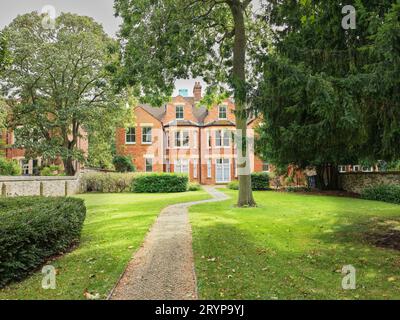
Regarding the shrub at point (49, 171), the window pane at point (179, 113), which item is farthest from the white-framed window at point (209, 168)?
the shrub at point (49, 171)

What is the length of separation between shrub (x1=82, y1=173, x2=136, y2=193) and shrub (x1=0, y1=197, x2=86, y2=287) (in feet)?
65.7

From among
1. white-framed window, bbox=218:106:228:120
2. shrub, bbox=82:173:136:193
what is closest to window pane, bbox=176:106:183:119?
white-framed window, bbox=218:106:228:120

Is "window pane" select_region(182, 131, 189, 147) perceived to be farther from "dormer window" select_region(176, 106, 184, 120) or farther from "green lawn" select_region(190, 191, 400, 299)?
"green lawn" select_region(190, 191, 400, 299)

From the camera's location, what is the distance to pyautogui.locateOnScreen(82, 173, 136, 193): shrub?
93.4 feet

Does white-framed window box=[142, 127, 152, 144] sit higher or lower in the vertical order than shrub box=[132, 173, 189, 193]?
higher

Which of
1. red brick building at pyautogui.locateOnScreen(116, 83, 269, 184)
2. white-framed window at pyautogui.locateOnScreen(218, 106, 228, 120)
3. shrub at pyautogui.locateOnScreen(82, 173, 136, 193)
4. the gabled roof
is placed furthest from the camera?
the gabled roof

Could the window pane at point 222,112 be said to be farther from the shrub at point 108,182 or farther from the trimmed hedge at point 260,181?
the shrub at point 108,182

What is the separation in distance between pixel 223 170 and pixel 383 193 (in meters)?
20.1

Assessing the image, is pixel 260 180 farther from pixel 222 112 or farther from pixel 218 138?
pixel 222 112

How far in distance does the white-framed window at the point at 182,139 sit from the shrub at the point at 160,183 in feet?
33.5

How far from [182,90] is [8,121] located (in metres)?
21.6

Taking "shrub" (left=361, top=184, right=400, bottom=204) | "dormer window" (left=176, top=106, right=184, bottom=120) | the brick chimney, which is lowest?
"shrub" (left=361, top=184, right=400, bottom=204)

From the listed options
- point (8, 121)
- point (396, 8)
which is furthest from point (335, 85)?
point (8, 121)

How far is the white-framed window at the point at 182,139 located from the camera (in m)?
37.9
